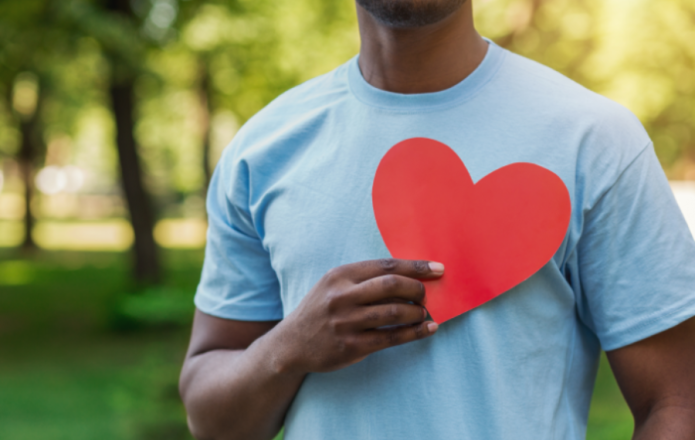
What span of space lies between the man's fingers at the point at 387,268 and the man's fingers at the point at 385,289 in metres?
0.02

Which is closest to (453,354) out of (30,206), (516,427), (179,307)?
(516,427)

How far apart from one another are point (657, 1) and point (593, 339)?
15856 millimetres

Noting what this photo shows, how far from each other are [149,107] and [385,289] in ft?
78.7

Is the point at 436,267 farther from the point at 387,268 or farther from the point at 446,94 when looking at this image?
the point at 446,94

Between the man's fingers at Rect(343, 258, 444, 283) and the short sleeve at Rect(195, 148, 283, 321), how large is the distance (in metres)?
0.38

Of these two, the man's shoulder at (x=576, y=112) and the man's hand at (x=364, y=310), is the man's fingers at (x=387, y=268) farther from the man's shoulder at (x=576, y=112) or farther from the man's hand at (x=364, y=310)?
the man's shoulder at (x=576, y=112)

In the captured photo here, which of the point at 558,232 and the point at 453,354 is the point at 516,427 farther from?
the point at 558,232

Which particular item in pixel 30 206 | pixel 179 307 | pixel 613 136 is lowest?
pixel 30 206

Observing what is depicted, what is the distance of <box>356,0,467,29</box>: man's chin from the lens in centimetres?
132

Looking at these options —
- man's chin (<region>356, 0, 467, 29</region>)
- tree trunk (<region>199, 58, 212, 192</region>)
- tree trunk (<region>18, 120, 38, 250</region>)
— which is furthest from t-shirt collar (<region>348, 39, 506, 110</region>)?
tree trunk (<region>18, 120, 38, 250</region>)

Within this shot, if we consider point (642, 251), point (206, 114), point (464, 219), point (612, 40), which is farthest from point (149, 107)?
point (642, 251)

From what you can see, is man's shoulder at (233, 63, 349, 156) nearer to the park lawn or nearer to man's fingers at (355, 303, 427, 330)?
man's fingers at (355, 303, 427, 330)

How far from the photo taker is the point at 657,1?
14781 millimetres

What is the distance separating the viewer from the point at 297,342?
52.8 inches
